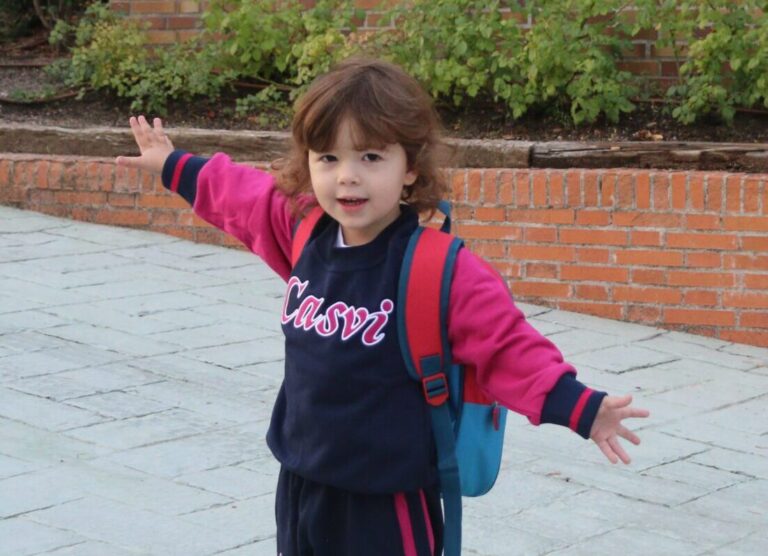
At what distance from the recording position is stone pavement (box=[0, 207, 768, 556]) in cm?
402

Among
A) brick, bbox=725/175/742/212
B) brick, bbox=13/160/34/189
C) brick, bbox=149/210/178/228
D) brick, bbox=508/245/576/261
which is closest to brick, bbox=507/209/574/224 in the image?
brick, bbox=508/245/576/261

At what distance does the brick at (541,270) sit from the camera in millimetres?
6754

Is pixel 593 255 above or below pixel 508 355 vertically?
below

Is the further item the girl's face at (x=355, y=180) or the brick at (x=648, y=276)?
the brick at (x=648, y=276)

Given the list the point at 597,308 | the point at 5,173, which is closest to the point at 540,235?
the point at 597,308

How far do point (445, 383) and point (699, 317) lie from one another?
4045 millimetres

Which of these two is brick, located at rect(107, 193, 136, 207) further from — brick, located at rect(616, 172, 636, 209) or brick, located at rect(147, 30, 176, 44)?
brick, located at rect(616, 172, 636, 209)

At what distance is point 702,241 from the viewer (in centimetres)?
641

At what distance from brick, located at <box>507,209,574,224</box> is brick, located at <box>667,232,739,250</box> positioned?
51cm

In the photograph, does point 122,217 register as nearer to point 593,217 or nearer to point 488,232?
point 488,232

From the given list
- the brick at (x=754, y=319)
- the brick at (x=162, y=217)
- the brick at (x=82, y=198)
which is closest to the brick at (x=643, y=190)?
the brick at (x=754, y=319)

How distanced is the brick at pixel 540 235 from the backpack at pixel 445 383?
3.98 metres

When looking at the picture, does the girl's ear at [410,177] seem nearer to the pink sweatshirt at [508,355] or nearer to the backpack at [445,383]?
the backpack at [445,383]

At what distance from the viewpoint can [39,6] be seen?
1030cm
